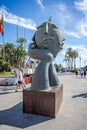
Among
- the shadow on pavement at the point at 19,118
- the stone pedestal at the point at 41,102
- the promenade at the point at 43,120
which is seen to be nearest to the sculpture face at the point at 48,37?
the stone pedestal at the point at 41,102

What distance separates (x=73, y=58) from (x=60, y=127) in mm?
69909

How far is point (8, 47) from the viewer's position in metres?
64.4

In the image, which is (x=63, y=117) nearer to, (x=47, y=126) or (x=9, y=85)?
(x=47, y=126)

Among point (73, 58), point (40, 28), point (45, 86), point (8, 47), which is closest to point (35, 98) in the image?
point (45, 86)

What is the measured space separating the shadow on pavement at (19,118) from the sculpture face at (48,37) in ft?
8.80

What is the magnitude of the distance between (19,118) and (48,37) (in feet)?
10.7

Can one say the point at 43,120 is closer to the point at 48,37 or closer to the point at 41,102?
the point at 41,102

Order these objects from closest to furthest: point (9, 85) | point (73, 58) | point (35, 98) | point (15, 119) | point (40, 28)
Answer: point (15, 119) < point (35, 98) < point (40, 28) < point (9, 85) < point (73, 58)

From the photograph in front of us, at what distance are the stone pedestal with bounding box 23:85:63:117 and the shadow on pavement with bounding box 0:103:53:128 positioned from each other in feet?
0.66

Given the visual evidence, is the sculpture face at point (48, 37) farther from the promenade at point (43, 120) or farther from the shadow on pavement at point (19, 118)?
the shadow on pavement at point (19, 118)

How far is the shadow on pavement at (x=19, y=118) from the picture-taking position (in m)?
5.62

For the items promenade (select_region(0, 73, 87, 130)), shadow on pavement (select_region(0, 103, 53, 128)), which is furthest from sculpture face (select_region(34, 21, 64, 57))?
shadow on pavement (select_region(0, 103, 53, 128))

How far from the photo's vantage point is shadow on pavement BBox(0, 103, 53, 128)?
5.62m

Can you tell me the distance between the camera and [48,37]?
729 centimetres
